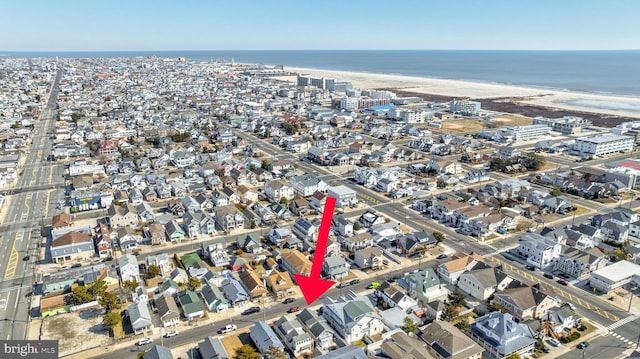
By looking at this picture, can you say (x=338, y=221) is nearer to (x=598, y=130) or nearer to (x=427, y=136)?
(x=427, y=136)

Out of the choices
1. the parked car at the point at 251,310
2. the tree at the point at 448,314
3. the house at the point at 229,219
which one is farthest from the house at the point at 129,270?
the tree at the point at 448,314

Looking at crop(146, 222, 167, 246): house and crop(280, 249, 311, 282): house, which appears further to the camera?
crop(146, 222, 167, 246): house

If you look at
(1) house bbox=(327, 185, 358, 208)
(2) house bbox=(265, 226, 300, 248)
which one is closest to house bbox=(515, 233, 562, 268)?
(1) house bbox=(327, 185, 358, 208)

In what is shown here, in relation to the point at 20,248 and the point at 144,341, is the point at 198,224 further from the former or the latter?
the point at 144,341

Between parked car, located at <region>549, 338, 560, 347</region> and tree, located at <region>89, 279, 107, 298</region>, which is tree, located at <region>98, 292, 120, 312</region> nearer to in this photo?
tree, located at <region>89, 279, 107, 298</region>

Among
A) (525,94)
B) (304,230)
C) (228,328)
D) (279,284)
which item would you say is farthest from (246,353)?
(525,94)

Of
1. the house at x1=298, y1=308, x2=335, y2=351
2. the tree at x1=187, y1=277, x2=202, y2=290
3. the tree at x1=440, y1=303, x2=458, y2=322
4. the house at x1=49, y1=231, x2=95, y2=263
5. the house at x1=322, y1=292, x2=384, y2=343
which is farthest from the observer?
the house at x1=49, y1=231, x2=95, y2=263
